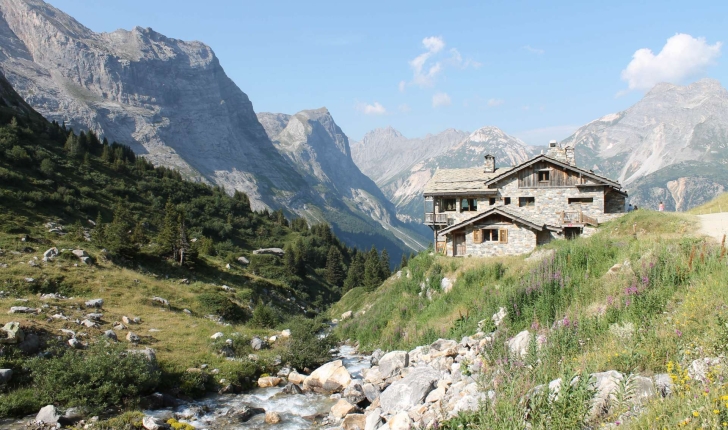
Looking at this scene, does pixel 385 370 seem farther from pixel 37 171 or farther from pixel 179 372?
pixel 37 171

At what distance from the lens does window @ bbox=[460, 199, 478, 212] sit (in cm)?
4288

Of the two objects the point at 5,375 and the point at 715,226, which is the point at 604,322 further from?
the point at 5,375

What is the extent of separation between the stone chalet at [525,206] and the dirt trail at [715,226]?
9730 mm

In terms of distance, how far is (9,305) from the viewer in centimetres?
2244

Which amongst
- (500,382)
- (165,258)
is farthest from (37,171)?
(500,382)

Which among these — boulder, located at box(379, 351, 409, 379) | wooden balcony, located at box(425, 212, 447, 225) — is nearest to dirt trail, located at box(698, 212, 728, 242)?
boulder, located at box(379, 351, 409, 379)

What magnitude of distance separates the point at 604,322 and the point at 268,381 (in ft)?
48.3

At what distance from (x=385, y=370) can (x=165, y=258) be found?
32.3 m

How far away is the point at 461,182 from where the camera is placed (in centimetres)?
4406

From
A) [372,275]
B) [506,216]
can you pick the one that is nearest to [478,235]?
[506,216]

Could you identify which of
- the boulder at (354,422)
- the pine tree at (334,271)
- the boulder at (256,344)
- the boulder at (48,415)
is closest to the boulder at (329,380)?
the boulder at (354,422)

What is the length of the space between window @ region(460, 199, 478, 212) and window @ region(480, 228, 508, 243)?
5390 mm

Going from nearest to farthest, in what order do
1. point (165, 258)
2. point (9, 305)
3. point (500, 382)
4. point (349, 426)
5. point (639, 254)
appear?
point (500, 382), point (349, 426), point (639, 254), point (9, 305), point (165, 258)

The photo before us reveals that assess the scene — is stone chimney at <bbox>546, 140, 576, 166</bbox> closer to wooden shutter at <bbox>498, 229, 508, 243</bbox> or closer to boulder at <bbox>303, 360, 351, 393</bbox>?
wooden shutter at <bbox>498, 229, 508, 243</bbox>
